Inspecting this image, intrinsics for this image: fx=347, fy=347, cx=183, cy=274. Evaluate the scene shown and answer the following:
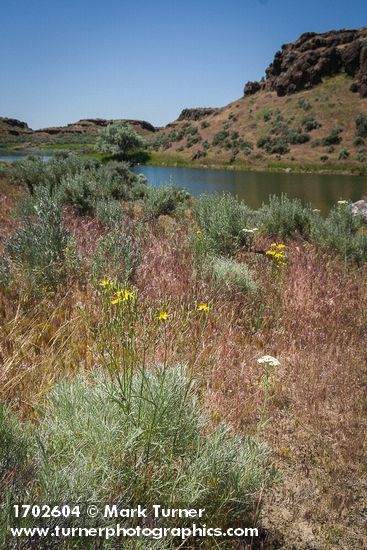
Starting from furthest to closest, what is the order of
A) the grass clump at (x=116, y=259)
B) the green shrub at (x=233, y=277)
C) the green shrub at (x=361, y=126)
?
1. the green shrub at (x=361, y=126)
2. the green shrub at (x=233, y=277)
3. the grass clump at (x=116, y=259)

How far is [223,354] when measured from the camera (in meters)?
3.13

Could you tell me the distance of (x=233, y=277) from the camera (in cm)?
435

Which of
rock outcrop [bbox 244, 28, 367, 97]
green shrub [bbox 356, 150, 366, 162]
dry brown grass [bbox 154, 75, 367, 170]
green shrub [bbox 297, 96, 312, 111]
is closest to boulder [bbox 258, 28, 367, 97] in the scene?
rock outcrop [bbox 244, 28, 367, 97]

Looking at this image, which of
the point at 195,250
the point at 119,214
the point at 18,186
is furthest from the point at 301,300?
the point at 18,186

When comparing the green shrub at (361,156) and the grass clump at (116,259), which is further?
the green shrub at (361,156)

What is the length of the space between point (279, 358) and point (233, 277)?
4.29 ft

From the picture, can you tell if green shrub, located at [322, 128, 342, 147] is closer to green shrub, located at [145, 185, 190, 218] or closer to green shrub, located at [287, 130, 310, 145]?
green shrub, located at [287, 130, 310, 145]

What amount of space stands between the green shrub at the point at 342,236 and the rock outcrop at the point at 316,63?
64.9 m

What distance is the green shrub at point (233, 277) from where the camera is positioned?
14.0 ft

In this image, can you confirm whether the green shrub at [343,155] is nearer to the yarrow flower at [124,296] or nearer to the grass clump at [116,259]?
the grass clump at [116,259]

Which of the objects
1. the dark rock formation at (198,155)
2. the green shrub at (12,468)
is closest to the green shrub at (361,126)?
the dark rock formation at (198,155)

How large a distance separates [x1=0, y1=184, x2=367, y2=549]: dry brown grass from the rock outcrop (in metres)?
69.4

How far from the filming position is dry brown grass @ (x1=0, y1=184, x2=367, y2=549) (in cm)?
203

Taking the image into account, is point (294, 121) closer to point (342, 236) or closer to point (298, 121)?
point (298, 121)
